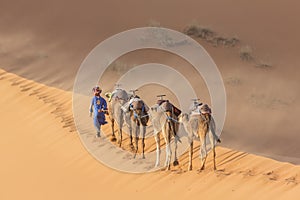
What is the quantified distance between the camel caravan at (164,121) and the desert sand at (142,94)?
50 centimetres

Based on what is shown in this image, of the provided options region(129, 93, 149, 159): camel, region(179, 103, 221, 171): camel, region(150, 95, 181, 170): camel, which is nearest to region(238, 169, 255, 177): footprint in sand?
region(179, 103, 221, 171): camel

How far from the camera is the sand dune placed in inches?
388

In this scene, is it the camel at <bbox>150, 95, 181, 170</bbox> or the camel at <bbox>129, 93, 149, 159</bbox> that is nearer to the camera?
the camel at <bbox>150, 95, 181, 170</bbox>

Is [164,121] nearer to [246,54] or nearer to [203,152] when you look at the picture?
[203,152]

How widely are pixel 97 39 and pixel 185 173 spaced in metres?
11.1

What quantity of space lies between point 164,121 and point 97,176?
1828 mm

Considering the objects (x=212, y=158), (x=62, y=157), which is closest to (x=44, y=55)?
(x=62, y=157)

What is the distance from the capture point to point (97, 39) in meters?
20.8

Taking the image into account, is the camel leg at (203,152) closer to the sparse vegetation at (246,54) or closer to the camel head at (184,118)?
the camel head at (184,118)

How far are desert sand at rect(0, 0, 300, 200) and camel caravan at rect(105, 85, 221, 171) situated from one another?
1.65 feet

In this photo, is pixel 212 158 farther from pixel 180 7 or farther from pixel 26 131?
pixel 180 7

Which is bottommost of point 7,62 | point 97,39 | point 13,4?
point 7,62

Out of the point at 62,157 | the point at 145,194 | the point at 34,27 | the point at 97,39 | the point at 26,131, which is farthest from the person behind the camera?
the point at 34,27

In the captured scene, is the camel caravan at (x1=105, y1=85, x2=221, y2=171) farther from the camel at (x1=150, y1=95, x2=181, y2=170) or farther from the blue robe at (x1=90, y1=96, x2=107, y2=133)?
the blue robe at (x1=90, y1=96, x2=107, y2=133)
